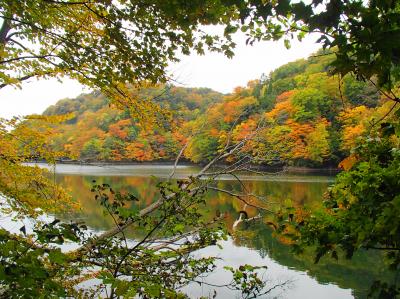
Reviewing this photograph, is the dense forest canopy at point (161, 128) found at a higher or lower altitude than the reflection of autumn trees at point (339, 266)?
higher

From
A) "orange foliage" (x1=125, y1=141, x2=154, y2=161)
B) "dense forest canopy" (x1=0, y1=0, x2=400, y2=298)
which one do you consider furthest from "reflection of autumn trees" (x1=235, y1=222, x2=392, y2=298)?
"orange foliage" (x1=125, y1=141, x2=154, y2=161)

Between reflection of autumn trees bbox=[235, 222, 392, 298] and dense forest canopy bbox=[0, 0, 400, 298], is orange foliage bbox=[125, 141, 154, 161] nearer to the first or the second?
reflection of autumn trees bbox=[235, 222, 392, 298]

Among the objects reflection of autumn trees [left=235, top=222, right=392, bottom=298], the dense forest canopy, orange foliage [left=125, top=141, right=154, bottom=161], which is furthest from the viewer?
orange foliage [left=125, top=141, right=154, bottom=161]

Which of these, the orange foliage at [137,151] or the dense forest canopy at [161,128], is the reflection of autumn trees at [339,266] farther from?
the orange foliage at [137,151]

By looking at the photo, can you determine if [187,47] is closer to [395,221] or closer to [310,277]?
[395,221]

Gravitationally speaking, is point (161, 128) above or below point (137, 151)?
above

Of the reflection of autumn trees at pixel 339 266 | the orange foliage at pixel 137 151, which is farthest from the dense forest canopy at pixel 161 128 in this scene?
the orange foliage at pixel 137 151

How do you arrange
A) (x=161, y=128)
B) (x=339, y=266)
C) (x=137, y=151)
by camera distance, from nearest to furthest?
(x=161, y=128) < (x=339, y=266) < (x=137, y=151)

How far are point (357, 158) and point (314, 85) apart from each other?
4536 cm

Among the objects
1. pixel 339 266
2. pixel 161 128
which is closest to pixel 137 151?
pixel 339 266

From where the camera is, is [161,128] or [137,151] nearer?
[161,128]

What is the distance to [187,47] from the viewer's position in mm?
2920

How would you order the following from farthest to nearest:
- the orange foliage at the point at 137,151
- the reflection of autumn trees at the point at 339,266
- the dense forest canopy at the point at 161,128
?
the orange foliage at the point at 137,151
the reflection of autumn trees at the point at 339,266
the dense forest canopy at the point at 161,128

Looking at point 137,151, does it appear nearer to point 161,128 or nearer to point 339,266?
point 339,266
